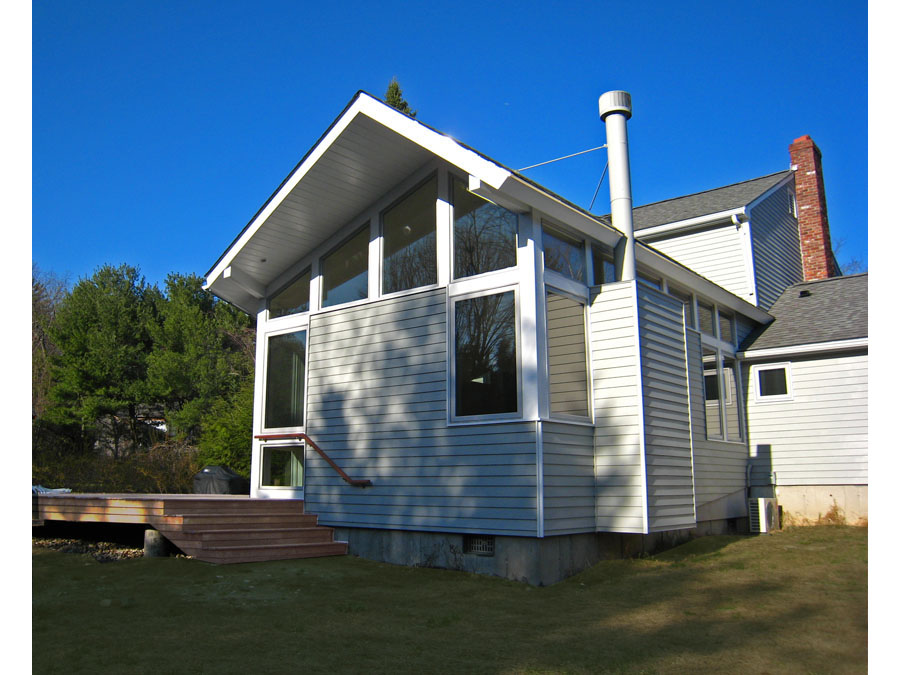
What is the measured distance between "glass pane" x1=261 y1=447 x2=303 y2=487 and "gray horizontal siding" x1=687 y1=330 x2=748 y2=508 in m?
5.63

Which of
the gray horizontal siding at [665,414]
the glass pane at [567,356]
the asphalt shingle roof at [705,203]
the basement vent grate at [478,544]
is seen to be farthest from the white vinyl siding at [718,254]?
the basement vent grate at [478,544]

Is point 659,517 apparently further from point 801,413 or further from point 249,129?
point 249,129

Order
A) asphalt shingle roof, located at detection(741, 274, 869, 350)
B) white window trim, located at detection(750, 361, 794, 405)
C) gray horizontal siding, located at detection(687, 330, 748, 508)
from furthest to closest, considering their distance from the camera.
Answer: white window trim, located at detection(750, 361, 794, 405) < asphalt shingle roof, located at detection(741, 274, 869, 350) < gray horizontal siding, located at detection(687, 330, 748, 508)

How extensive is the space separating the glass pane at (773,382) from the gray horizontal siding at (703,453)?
1691 mm

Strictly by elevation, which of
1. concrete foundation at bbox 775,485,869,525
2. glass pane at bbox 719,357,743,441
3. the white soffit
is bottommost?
concrete foundation at bbox 775,485,869,525

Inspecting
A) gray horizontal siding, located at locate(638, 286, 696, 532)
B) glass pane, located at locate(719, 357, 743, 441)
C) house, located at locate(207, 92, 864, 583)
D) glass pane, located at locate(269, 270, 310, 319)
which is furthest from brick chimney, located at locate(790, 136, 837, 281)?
glass pane, located at locate(269, 270, 310, 319)

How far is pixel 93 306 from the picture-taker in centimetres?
2642

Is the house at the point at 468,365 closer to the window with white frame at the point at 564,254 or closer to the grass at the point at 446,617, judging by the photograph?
the window with white frame at the point at 564,254

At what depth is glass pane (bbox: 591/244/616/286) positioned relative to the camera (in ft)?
28.9

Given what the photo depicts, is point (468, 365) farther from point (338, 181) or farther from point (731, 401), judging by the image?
point (731, 401)

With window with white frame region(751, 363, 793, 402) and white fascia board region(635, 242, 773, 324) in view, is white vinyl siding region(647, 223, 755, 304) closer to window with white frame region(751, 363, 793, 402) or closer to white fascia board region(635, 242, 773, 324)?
white fascia board region(635, 242, 773, 324)

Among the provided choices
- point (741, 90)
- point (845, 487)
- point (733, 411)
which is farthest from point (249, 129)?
point (845, 487)

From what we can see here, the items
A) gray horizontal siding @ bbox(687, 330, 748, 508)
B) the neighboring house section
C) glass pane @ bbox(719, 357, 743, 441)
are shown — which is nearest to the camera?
gray horizontal siding @ bbox(687, 330, 748, 508)
